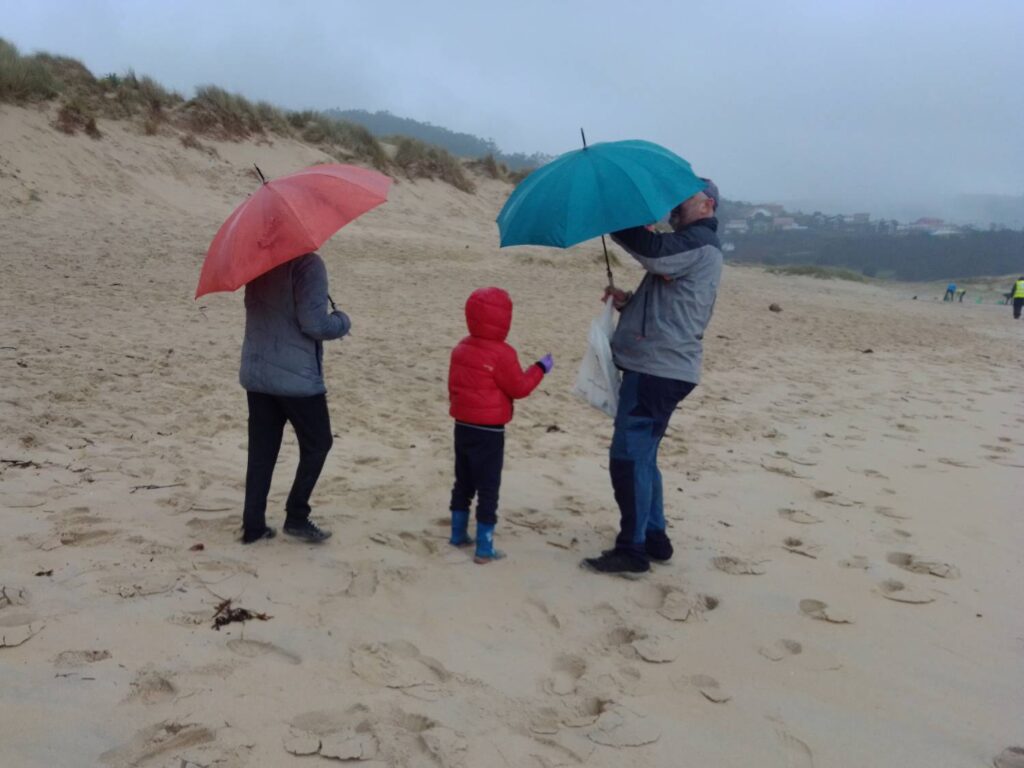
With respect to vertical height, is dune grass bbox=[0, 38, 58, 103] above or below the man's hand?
above

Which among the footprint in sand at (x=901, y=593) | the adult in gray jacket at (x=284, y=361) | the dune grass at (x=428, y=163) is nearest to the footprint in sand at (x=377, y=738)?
the adult in gray jacket at (x=284, y=361)

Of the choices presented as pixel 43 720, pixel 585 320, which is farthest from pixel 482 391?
pixel 585 320

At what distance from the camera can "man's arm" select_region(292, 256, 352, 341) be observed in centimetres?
356

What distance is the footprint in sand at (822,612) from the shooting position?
339 centimetres

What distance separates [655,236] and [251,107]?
19.7 meters

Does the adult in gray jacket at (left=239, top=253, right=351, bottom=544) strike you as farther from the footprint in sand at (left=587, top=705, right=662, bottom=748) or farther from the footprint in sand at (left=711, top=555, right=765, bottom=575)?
the footprint in sand at (left=711, top=555, right=765, bottom=575)

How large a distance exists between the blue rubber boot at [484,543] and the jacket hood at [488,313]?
902 millimetres

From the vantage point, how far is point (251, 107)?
67.5 ft

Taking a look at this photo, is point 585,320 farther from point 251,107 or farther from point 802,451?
point 251,107

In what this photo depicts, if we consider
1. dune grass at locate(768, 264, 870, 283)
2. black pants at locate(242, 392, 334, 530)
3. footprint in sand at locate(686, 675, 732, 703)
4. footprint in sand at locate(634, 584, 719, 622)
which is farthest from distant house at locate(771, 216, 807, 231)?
footprint in sand at locate(686, 675, 732, 703)

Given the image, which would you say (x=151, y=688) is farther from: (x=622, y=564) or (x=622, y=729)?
(x=622, y=564)

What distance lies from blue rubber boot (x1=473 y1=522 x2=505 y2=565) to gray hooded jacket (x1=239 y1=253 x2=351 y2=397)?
1.04 meters

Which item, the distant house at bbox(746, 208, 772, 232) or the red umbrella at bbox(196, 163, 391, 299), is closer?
the red umbrella at bbox(196, 163, 391, 299)

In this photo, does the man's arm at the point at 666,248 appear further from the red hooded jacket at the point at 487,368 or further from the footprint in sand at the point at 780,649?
the footprint in sand at the point at 780,649
